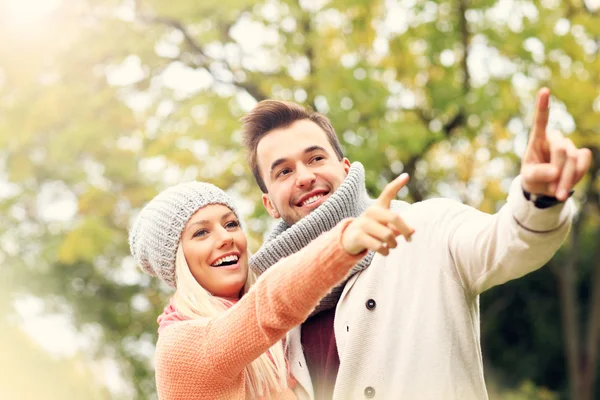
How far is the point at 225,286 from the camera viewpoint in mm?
2781

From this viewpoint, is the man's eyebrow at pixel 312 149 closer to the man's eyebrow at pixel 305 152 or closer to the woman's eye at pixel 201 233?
the man's eyebrow at pixel 305 152

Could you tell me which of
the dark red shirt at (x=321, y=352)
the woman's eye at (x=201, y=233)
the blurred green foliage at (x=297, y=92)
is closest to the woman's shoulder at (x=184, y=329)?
the woman's eye at (x=201, y=233)

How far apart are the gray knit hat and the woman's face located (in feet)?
0.12

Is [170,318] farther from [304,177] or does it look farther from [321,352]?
[304,177]

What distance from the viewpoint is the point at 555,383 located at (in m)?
11.1

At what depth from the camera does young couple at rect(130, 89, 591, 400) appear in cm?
188

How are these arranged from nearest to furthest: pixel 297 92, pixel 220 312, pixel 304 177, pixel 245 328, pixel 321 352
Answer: pixel 245 328, pixel 220 312, pixel 321 352, pixel 304 177, pixel 297 92

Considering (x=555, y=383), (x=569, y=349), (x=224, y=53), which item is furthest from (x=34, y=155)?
(x=555, y=383)

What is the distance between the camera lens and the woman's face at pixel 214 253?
9.12 feet

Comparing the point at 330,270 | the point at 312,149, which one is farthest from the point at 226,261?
the point at 330,270

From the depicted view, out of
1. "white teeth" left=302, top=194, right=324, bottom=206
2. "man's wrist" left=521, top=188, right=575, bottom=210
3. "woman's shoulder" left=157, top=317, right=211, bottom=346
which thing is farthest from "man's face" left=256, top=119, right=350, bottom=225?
"man's wrist" left=521, top=188, right=575, bottom=210

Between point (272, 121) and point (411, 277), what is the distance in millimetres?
1013

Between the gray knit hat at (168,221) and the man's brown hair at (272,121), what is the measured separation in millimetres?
423

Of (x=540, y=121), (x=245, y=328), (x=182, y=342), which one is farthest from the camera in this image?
(x=182, y=342)
